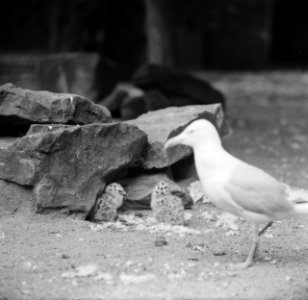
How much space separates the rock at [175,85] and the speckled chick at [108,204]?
6319 millimetres

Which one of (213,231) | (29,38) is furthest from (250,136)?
(29,38)

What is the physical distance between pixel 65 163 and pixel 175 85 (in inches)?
262

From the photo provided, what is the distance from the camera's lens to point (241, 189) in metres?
4.99

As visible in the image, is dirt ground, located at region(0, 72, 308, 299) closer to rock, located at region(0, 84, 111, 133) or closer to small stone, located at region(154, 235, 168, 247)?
small stone, located at region(154, 235, 168, 247)

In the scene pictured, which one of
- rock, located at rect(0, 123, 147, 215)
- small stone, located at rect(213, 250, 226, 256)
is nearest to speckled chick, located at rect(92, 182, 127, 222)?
rock, located at rect(0, 123, 147, 215)

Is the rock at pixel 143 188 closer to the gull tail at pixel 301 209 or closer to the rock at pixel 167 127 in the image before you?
the rock at pixel 167 127

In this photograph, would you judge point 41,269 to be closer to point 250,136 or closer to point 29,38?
point 250,136

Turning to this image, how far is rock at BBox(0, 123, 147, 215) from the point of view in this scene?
5.92m

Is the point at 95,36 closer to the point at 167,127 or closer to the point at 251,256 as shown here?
the point at 167,127

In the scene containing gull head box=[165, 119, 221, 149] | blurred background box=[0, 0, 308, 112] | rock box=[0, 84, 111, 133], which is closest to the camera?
gull head box=[165, 119, 221, 149]

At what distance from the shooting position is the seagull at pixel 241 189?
16.4 feet

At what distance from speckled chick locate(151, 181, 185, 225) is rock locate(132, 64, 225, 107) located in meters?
6.35

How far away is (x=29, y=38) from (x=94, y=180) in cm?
1721

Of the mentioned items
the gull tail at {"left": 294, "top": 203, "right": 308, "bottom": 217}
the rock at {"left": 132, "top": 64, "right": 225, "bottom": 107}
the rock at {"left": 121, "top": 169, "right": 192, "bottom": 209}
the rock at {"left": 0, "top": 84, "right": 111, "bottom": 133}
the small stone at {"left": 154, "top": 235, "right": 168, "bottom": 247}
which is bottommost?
the rock at {"left": 132, "top": 64, "right": 225, "bottom": 107}
